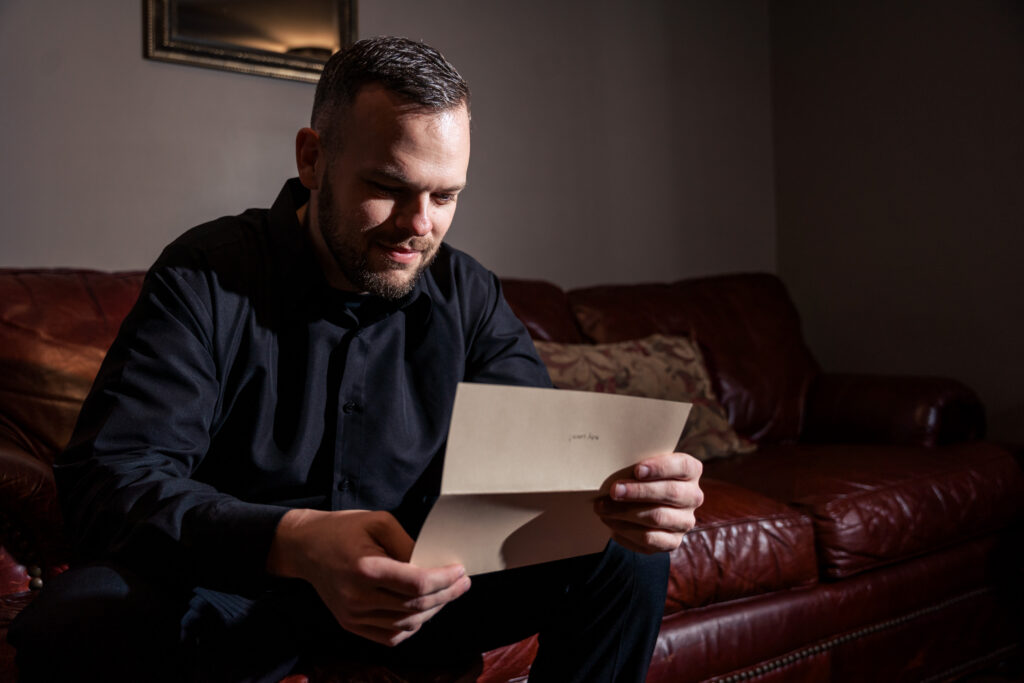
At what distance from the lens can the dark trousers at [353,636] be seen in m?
0.78

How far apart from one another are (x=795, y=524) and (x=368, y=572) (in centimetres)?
119

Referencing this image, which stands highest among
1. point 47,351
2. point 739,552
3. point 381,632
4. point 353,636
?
point 47,351

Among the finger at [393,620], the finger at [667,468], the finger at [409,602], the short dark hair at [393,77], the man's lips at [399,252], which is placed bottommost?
the finger at [393,620]

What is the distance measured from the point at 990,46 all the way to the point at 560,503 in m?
2.51

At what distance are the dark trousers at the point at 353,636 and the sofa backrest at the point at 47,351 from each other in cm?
66

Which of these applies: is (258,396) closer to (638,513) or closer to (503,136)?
(638,513)

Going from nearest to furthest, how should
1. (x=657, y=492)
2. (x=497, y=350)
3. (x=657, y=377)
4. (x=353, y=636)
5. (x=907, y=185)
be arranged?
(x=657, y=492), (x=353, y=636), (x=497, y=350), (x=657, y=377), (x=907, y=185)

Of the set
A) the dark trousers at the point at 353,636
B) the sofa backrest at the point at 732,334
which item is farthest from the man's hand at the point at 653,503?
the sofa backrest at the point at 732,334

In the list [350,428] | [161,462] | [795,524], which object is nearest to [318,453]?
[350,428]

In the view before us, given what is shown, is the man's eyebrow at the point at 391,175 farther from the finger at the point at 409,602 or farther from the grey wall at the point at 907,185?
the grey wall at the point at 907,185

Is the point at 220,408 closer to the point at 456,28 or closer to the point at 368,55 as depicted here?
the point at 368,55

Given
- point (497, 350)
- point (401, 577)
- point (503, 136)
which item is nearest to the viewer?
point (401, 577)

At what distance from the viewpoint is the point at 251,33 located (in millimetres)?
2242

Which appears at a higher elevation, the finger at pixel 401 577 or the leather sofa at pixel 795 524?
the finger at pixel 401 577
